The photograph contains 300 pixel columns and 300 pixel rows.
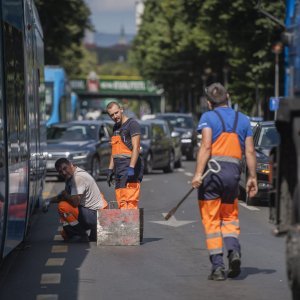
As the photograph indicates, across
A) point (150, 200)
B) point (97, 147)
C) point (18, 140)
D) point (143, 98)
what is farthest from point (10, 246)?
point (143, 98)

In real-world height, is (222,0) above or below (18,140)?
above

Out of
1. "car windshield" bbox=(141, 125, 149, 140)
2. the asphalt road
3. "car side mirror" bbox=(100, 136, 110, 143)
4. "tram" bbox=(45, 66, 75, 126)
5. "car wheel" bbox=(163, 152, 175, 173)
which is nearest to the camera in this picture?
Result: the asphalt road

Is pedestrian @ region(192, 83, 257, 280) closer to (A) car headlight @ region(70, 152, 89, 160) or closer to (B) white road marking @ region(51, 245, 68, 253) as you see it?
(B) white road marking @ region(51, 245, 68, 253)

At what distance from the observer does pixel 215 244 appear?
398 inches

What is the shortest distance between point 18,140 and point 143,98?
118 meters

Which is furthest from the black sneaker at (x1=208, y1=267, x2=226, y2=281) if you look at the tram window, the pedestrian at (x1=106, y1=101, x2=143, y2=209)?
the tram window

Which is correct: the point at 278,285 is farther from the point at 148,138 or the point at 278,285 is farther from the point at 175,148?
the point at 175,148

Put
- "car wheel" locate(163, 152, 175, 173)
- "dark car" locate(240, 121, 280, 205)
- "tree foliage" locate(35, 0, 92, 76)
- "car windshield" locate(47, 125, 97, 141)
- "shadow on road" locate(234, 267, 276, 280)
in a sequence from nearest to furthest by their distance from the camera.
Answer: "shadow on road" locate(234, 267, 276, 280) < "dark car" locate(240, 121, 280, 205) < "car windshield" locate(47, 125, 97, 141) < "car wheel" locate(163, 152, 175, 173) < "tree foliage" locate(35, 0, 92, 76)

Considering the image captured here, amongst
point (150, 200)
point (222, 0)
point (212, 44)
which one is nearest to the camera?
point (150, 200)

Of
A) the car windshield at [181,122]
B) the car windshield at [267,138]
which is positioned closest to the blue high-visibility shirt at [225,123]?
the car windshield at [267,138]

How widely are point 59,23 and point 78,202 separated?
40.7 metres

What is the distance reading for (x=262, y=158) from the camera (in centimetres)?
1939

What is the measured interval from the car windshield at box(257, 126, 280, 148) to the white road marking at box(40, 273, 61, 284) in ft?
32.1

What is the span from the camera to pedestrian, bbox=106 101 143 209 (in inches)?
548
